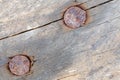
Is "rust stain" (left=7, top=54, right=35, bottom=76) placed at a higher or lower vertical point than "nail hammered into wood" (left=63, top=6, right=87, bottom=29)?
lower

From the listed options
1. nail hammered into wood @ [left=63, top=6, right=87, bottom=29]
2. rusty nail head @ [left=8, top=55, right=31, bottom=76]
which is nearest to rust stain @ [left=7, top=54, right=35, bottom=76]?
rusty nail head @ [left=8, top=55, right=31, bottom=76]

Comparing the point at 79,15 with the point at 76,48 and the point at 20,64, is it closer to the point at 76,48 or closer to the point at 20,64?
the point at 76,48

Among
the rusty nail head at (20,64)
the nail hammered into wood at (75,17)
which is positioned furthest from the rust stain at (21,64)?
the nail hammered into wood at (75,17)

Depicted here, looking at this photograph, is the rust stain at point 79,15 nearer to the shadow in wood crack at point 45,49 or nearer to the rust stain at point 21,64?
the shadow in wood crack at point 45,49

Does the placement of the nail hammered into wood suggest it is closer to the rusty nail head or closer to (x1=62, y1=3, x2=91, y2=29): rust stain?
(x1=62, y1=3, x2=91, y2=29): rust stain

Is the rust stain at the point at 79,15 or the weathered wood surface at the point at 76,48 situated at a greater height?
the rust stain at the point at 79,15

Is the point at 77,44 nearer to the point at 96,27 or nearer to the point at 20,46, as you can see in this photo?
the point at 96,27
